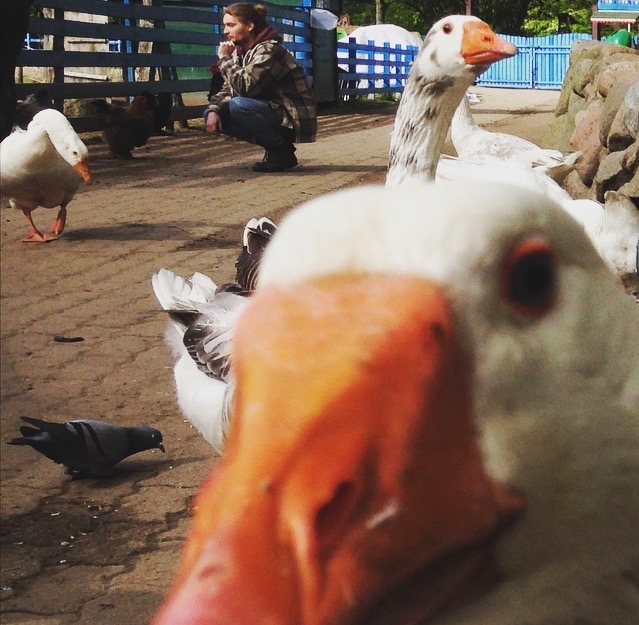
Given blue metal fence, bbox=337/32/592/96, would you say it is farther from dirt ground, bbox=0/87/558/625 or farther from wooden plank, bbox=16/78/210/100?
dirt ground, bbox=0/87/558/625

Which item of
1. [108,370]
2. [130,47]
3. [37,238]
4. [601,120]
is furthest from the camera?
[130,47]

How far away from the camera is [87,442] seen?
357cm

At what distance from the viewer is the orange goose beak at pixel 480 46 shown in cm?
495

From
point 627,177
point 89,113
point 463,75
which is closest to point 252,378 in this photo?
point 463,75

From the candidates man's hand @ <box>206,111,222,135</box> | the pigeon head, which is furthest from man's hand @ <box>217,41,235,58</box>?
the pigeon head

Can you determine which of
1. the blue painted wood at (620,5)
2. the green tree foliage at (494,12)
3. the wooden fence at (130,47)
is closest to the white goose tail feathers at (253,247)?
the wooden fence at (130,47)

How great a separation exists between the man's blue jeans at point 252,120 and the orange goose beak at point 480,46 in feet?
18.8

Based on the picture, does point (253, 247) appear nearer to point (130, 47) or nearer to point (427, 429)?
point (427, 429)

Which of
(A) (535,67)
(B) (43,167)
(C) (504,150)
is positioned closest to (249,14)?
(B) (43,167)

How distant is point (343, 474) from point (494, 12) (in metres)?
39.0

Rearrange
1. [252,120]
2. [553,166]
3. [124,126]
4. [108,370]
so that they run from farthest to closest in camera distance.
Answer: [124,126] < [252,120] < [553,166] < [108,370]

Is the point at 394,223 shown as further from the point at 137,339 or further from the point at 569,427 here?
the point at 137,339

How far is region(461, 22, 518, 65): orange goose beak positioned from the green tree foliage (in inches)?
1181

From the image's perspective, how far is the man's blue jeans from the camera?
10656mm
